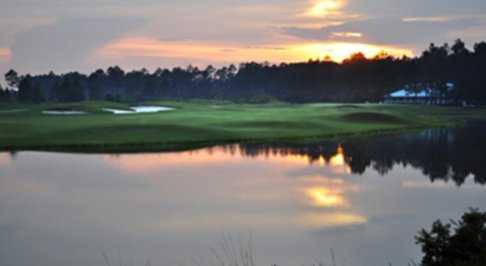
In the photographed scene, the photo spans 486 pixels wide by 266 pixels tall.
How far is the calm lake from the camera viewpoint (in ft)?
55.4

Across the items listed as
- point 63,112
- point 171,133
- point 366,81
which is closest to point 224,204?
point 171,133

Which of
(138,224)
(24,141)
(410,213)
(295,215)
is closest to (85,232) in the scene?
(138,224)

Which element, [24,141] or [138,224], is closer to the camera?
[138,224]

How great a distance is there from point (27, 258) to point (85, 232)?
2.70 metres

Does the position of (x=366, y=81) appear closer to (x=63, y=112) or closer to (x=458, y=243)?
(x=63, y=112)

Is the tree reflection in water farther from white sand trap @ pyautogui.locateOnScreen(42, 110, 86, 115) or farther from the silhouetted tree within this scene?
white sand trap @ pyautogui.locateOnScreen(42, 110, 86, 115)

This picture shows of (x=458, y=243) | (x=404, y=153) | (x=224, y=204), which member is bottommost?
(x=404, y=153)

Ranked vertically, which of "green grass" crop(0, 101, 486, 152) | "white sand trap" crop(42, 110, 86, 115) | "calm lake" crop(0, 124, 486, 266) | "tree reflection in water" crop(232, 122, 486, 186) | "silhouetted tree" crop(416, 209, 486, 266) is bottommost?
"tree reflection in water" crop(232, 122, 486, 186)

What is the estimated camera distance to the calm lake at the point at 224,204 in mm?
16891

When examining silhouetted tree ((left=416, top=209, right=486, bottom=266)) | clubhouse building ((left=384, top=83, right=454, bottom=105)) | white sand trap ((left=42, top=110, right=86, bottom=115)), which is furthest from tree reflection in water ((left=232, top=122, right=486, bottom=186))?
clubhouse building ((left=384, top=83, right=454, bottom=105))

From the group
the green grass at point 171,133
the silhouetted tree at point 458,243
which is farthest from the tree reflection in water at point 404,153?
the silhouetted tree at point 458,243

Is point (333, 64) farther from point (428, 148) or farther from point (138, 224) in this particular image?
point (138, 224)

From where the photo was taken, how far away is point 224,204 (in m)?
23.1

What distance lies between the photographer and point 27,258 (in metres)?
16.3
